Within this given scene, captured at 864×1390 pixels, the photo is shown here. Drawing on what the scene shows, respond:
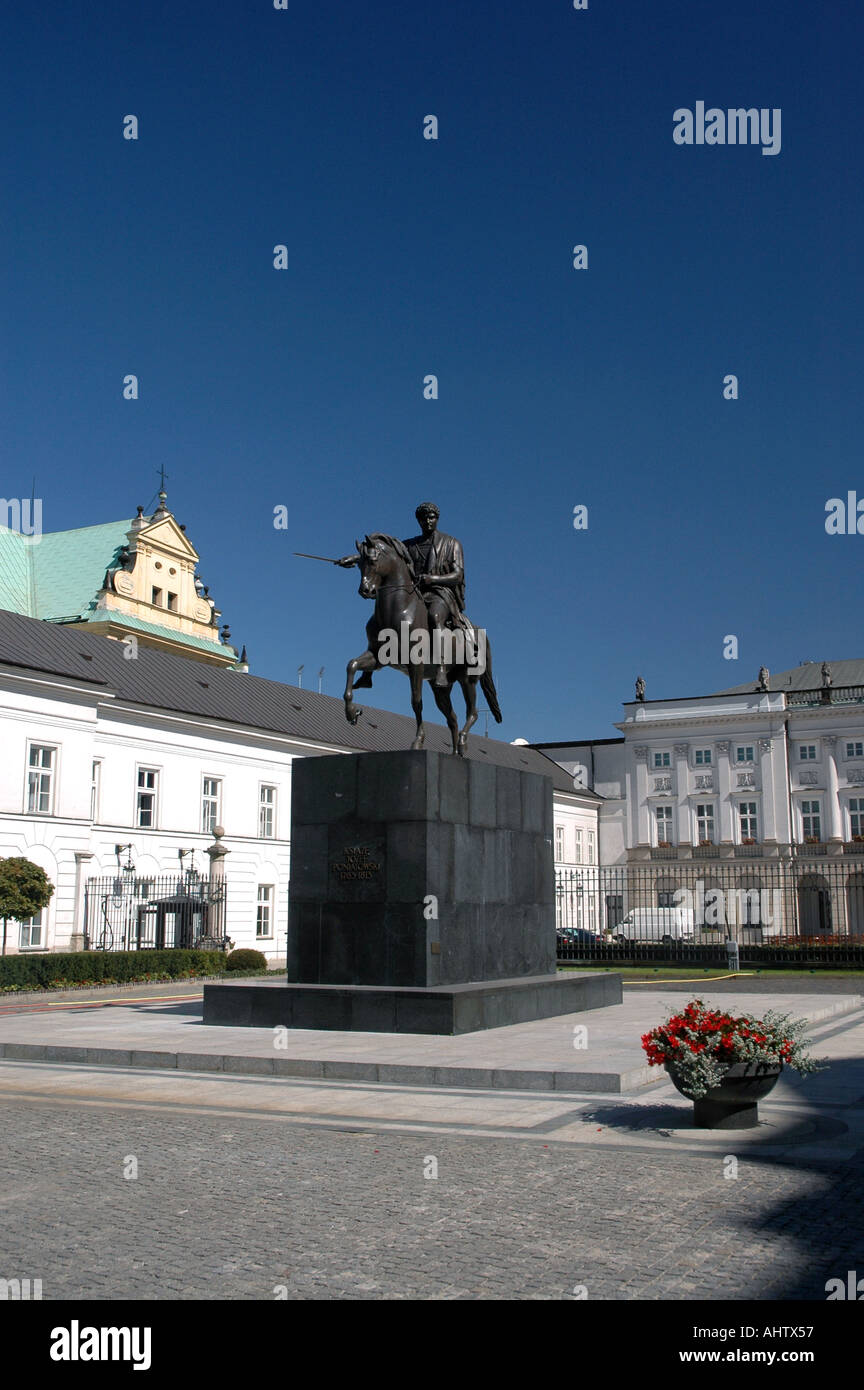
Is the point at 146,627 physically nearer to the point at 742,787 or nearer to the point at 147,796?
the point at 147,796

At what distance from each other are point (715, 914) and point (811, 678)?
92.7ft

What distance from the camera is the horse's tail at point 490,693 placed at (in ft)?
63.9

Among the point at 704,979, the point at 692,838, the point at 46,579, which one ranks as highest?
the point at 46,579

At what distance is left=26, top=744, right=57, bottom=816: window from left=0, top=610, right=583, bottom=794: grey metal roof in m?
2.63

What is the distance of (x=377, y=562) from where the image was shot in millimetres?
17359

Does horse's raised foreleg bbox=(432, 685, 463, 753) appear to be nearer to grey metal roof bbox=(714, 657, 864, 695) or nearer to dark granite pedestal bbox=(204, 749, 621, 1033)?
dark granite pedestal bbox=(204, 749, 621, 1033)

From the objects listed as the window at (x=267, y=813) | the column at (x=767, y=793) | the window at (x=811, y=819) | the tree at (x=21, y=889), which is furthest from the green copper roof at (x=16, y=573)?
the window at (x=811, y=819)

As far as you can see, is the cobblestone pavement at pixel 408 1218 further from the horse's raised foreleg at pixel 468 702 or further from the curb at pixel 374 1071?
the horse's raised foreleg at pixel 468 702

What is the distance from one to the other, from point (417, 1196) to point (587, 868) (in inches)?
2784

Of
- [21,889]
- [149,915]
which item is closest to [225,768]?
[149,915]

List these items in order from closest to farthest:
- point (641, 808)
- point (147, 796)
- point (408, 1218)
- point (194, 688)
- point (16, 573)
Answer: point (408, 1218) → point (147, 796) → point (194, 688) → point (16, 573) → point (641, 808)
